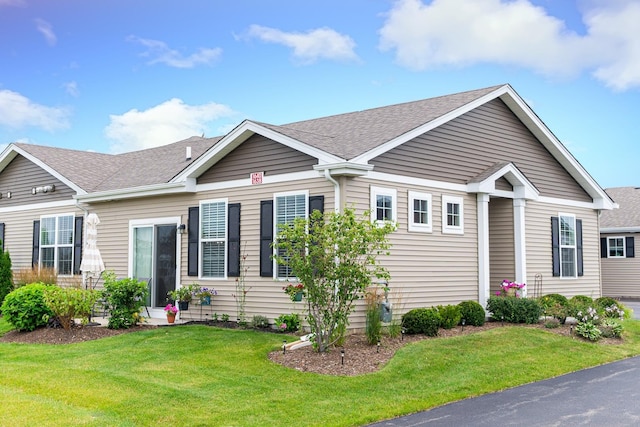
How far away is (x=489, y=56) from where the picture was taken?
60.1 feet

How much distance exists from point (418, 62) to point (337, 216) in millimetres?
8815

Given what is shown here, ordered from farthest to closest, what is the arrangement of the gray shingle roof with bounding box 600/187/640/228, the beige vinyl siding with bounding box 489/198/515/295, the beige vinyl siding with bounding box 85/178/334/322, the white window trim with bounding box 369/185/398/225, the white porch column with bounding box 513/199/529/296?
the gray shingle roof with bounding box 600/187/640/228 < the beige vinyl siding with bounding box 489/198/515/295 < the white porch column with bounding box 513/199/529/296 < the beige vinyl siding with bounding box 85/178/334/322 < the white window trim with bounding box 369/185/398/225

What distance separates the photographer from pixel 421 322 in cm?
1256

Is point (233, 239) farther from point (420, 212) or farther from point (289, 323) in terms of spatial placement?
point (420, 212)

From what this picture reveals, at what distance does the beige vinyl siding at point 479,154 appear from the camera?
556 inches

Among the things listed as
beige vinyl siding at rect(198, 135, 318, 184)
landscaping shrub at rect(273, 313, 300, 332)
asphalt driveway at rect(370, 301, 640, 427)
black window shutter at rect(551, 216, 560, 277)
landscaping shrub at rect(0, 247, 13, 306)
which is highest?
beige vinyl siding at rect(198, 135, 318, 184)

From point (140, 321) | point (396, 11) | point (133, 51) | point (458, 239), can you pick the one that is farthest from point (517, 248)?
point (133, 51)

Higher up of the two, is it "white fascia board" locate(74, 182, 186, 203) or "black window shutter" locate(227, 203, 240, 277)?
"white fascia board" locate(74, 182, 186, 203)

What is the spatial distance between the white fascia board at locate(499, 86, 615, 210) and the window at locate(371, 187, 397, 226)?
16.4ft

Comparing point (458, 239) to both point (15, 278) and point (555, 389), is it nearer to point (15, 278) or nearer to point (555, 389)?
point (555, 389)

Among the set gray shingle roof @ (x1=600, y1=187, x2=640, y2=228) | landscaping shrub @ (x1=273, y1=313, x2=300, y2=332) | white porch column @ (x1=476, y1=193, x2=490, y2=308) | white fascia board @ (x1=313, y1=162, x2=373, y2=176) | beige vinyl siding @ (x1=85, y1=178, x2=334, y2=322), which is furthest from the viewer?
gray shingle roof @ (x1=600, y1=187, x2=640, y2=228)

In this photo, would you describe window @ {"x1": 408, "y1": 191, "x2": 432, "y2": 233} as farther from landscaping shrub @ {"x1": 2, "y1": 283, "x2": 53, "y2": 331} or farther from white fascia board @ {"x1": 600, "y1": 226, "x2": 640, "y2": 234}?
white fascia board @ {"x1": 600, "y1": 226, "x2": 640, "y2": 234}

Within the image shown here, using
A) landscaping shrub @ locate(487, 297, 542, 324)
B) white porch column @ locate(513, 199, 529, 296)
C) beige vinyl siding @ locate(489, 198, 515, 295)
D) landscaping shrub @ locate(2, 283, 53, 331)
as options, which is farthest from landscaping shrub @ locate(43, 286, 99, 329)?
white porch column @ locate(513, 199, 529, 296)

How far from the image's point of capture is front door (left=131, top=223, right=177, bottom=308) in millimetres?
15898
